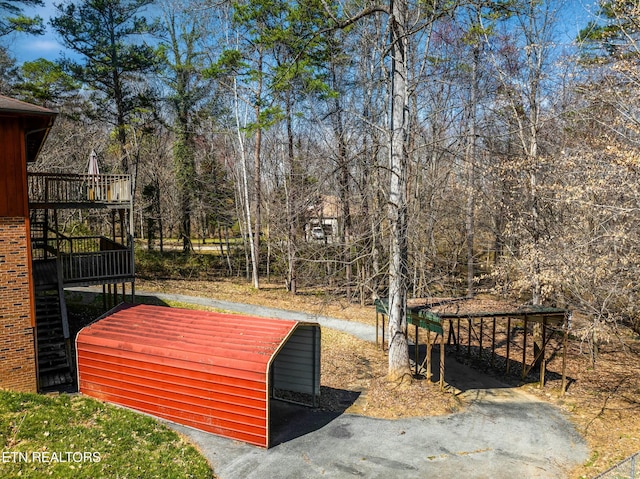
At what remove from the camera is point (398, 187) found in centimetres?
1243

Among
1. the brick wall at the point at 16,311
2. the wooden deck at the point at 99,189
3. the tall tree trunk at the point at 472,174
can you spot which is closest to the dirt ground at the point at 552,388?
the tall tree trunk at the point at 472,174

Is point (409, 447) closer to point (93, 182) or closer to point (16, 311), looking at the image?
point (16, 311)

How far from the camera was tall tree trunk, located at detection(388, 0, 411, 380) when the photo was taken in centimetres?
1223

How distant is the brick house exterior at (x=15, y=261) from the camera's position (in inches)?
432

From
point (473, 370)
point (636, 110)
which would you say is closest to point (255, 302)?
point (473, 370)

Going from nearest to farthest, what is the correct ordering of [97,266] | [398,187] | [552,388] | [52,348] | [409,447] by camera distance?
[409,447], [398,187], [52,348], [552,388], [97,266]

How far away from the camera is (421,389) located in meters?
12.2

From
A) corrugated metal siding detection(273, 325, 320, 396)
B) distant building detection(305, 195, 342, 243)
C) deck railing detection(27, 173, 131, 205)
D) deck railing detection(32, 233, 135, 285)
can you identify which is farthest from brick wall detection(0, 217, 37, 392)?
distant building detection(305, 195, 342, 243)

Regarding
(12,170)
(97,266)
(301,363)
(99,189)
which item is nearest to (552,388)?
(301,363)

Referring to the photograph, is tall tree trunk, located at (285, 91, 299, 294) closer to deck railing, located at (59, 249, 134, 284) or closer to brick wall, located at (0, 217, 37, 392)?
deck railing, located at (59, 249, 134, 284)

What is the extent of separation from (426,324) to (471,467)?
464cm

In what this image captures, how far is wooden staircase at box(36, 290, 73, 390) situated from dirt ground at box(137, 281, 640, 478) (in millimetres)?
7142

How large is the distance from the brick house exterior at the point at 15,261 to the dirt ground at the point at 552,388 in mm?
7566

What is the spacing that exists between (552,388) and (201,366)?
1033cm
